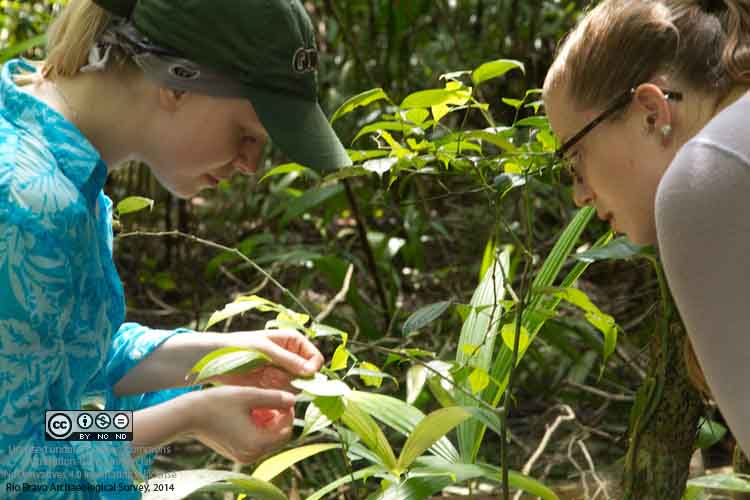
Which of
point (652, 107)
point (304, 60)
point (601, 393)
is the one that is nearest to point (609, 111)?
point (652, 107)

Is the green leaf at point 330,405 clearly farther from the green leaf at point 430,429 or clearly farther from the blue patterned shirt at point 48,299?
the blue patterned shirt at point 48,299

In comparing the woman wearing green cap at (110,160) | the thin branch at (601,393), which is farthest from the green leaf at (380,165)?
the thin branch at (601,393)

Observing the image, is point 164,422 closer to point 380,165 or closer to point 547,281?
point 380,165

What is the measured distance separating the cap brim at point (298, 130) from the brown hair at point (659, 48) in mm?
292

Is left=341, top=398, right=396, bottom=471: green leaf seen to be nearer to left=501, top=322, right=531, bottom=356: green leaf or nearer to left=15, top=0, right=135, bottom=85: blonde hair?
left=501, top=322, right=531, bottom=356: green leaf

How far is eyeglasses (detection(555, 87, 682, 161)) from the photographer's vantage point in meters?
1.20

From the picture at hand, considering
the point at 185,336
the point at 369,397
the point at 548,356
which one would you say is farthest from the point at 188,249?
the point at 369,397

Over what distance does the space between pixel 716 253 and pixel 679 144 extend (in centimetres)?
20

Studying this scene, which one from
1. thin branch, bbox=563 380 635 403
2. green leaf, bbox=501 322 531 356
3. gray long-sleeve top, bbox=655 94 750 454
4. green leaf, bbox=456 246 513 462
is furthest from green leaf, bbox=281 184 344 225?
gray long-sleeve top, bbox=655 94 750 454

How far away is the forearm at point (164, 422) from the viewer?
1.22m

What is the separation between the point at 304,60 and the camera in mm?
1282

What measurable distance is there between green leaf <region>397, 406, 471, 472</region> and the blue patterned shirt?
324mm

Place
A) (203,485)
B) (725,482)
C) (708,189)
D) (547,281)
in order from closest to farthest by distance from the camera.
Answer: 1. (708,189)
2. (203,485)
3. (725,482)
4. (547,281)

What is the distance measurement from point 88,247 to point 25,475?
25cm
